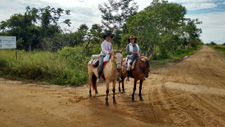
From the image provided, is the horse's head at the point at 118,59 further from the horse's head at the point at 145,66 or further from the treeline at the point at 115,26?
the treeline at the point at 115,26

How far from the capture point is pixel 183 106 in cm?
607

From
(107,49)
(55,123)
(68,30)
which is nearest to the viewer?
(55,123)

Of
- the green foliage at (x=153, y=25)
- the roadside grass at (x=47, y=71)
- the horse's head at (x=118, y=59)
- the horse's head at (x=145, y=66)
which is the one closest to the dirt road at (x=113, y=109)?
the horse's head at (x=145, y=66)

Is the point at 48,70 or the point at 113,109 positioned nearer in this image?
the point at 113,109

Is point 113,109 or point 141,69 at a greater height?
point 141,69

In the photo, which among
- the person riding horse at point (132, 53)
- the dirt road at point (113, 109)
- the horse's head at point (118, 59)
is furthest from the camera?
the person riding horse at point (132, 53)

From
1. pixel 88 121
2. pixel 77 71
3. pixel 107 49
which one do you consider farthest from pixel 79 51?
pixel 88 121

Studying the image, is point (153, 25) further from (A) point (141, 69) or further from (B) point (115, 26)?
(A) point (141, 69)

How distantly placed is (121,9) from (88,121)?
18004mm

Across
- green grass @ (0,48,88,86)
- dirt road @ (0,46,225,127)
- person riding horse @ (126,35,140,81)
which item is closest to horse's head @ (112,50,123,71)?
person riding horse @ (126,35,140,81)

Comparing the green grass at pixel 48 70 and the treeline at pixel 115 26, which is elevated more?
the treeline at pixel 115 26

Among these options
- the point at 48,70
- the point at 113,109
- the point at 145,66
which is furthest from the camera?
the point at 48,70

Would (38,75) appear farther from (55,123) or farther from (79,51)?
(55,123)

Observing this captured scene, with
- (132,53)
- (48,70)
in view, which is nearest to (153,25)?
(132,53)
